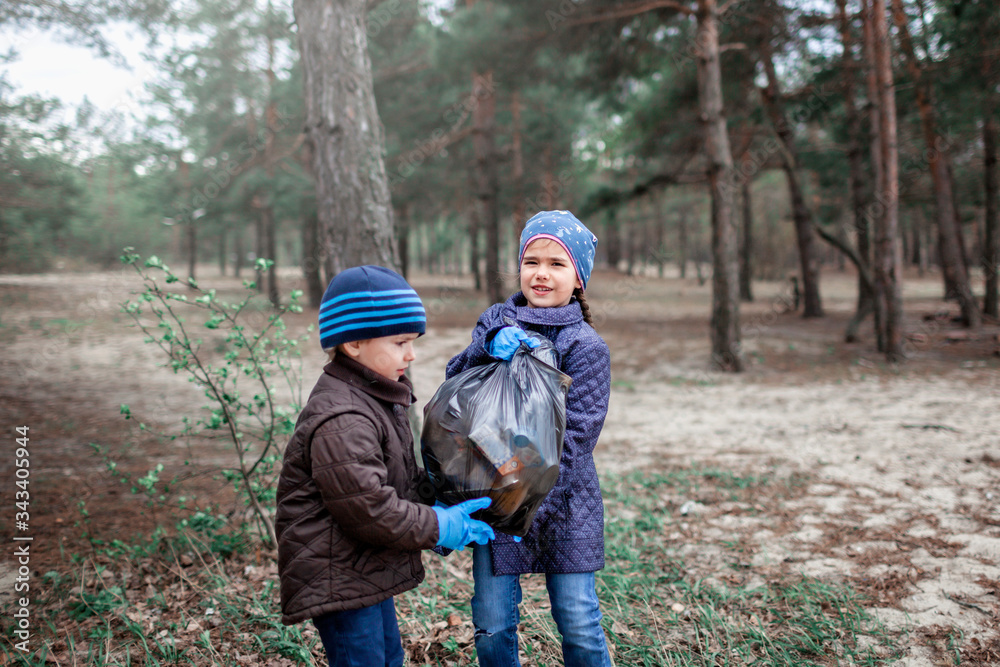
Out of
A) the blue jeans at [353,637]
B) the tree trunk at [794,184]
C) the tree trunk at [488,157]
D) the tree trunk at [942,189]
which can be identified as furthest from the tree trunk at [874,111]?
the blue jeans at [353,637]

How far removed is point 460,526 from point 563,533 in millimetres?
353

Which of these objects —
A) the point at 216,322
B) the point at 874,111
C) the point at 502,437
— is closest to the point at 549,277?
the point at 502,437

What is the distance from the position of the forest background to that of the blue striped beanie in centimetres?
115

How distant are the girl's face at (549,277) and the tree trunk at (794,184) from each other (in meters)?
9.69

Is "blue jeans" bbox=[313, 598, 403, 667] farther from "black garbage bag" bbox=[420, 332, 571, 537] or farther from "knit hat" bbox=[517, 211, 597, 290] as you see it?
"knit hat" bbox=[517, 211, 597, 290]

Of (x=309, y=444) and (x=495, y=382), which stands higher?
(x=495, y=382)

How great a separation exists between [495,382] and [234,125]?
19179 mm

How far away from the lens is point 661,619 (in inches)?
103

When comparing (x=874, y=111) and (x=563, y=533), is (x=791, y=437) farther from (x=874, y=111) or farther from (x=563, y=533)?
(x=874, y=111)

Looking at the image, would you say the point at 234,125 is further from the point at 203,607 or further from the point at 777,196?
the point at 777,196

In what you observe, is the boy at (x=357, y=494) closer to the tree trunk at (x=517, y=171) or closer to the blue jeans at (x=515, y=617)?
the blue jeans at (x=515, y=617)

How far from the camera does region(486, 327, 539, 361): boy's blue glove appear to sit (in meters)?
1.65

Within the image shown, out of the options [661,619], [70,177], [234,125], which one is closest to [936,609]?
[661,619]

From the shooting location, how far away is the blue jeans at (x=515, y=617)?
173cm
